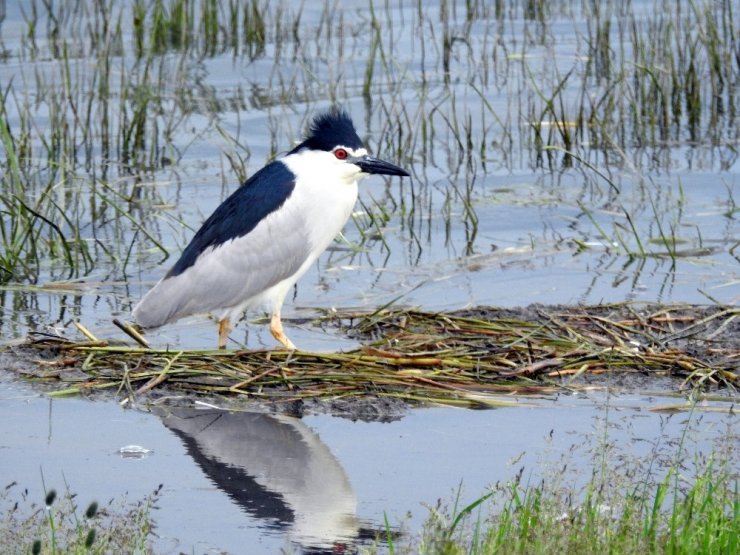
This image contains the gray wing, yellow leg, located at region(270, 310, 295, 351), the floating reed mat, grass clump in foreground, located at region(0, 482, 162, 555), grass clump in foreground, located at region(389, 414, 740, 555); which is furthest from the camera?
the gray wing

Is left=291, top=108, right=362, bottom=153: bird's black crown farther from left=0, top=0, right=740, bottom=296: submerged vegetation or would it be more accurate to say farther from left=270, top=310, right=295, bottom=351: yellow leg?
left=0, top=0, right=740, bottom=296: submerged vegetation

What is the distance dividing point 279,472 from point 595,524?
4.93 ft

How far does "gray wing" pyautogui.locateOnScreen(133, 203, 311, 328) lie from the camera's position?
707 centimetres

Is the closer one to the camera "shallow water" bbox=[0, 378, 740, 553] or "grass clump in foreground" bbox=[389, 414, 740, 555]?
"grass clump in foreground" bbox=[389, 414, 740, 555]

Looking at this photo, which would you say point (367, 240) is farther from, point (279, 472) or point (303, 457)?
point (279, 472)

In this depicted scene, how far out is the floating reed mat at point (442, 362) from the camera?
6137 mm

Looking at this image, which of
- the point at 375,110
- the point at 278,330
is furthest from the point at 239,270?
the point at 375,110

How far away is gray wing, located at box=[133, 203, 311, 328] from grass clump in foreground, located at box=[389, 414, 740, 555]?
2685mm

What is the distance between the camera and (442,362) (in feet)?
20.8

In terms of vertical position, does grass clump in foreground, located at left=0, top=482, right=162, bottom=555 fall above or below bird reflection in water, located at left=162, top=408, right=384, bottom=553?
above

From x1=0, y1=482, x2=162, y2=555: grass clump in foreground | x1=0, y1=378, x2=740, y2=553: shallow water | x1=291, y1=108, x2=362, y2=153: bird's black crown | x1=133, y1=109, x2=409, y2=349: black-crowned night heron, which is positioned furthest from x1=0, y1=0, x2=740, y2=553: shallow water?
x1=291, y1=108, x2=362, y2=153: bird's black crown

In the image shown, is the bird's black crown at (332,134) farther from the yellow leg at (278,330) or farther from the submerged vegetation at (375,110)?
the submerged vegetation at (375,110)

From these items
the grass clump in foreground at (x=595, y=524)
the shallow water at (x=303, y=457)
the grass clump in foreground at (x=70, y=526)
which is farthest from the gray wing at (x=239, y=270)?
the grass clump in foreground at (x=595, y=524)

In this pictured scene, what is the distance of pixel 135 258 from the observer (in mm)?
9031
